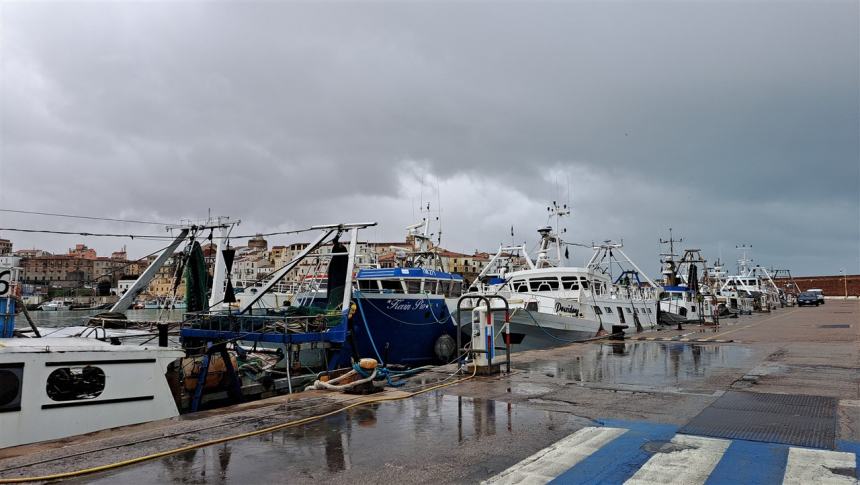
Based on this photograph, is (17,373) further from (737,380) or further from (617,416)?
(737,380)

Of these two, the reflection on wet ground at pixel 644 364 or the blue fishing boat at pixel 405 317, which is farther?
the blue fishing boat at pixel 405 317

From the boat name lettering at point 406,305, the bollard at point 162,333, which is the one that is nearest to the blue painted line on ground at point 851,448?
the bollard at point 162,333

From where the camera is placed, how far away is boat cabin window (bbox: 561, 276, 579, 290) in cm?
2903

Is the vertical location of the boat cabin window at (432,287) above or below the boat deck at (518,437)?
above

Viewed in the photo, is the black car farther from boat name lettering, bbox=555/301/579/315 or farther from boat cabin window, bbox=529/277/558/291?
boat name lettering, bbox=555/301/579/315

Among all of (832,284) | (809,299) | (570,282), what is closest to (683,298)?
(570,282)

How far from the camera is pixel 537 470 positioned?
18.8 ft

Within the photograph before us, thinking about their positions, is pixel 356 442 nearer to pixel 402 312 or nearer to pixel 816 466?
pixel 816 466

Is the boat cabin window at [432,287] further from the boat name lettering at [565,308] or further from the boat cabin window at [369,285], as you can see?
the boat name lettering at [565,308]

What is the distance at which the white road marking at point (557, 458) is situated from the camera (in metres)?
5.49

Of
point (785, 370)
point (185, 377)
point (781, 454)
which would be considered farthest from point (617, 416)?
point (185, 377)

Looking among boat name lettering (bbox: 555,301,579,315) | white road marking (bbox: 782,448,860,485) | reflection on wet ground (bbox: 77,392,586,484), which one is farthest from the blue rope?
boat name lettering (bbox: 555,301,579,315)

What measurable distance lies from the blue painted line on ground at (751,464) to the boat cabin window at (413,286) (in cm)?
1897

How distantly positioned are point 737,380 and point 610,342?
9.09 meters
